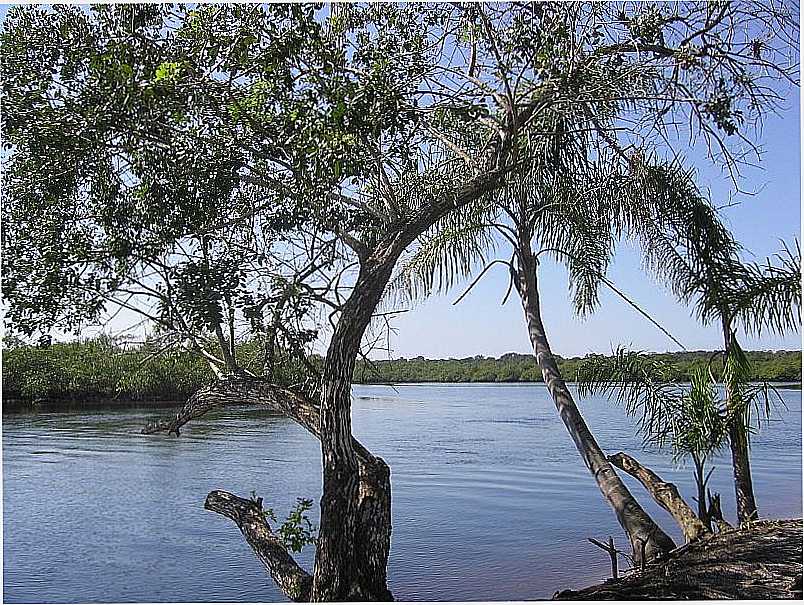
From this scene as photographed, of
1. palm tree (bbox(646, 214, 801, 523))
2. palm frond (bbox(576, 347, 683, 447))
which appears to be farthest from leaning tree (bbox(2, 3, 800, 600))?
palm frond (bbox(576, 347, 683, 447))

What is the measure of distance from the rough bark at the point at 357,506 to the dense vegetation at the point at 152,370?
0.56 m

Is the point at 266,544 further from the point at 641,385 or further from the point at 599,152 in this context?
the point at 599,152

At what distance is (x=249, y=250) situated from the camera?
3.94 m

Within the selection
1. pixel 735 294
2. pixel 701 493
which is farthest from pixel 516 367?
pixel 735 294

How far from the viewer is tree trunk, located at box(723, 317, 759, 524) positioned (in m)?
4.02

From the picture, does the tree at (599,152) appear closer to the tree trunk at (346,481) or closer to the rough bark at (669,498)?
the rough bark at (669,498)

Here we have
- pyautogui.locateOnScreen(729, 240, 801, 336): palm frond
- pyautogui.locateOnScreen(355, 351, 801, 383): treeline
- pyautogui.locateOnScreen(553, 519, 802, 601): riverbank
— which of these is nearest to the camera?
pyautogui.locateOnScreen(553, 519, 802, 601): riverbank

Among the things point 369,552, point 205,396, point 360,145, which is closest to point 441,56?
point 360,145

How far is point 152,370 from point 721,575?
3.06 m

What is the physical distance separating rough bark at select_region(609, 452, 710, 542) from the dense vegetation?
544 mm

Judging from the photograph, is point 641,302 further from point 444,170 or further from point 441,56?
point 441,56

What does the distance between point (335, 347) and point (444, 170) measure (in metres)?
1.20

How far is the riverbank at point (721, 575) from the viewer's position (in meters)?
3.49

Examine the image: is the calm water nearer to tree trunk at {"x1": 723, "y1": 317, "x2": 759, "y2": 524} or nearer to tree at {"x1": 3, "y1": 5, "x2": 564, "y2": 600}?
tree at {"x1": 3, "y1": 5, "x2": 564, "y2": 600}
